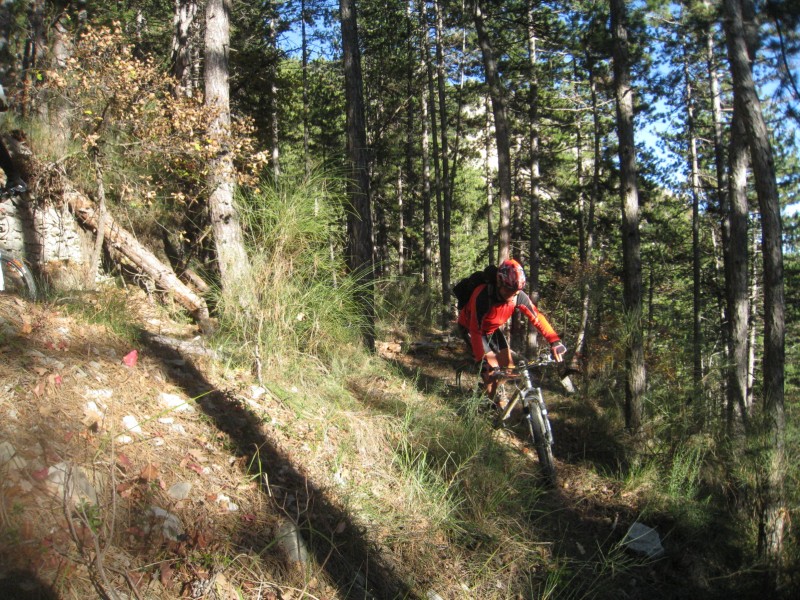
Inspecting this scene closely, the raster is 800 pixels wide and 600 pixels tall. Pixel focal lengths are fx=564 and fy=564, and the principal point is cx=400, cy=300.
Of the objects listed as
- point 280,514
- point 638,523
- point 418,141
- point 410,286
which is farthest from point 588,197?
point 280,514

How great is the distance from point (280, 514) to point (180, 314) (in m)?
3.97

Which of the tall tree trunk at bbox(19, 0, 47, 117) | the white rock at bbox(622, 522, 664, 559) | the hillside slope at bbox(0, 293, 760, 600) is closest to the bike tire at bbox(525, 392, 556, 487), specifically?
the hillside slope at bbox(0, 293, 760, 600)

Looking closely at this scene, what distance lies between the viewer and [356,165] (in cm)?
851

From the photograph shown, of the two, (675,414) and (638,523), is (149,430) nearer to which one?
(638,523)

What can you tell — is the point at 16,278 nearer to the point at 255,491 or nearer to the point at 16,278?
the point at 16,278

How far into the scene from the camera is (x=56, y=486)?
3277mm

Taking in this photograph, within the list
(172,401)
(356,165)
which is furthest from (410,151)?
(172,401)

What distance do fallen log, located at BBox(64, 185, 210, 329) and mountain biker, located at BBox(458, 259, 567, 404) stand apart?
3427 mm

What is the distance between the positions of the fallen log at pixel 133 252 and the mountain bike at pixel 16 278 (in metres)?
1.59

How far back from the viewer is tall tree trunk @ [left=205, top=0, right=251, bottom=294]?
6.20m

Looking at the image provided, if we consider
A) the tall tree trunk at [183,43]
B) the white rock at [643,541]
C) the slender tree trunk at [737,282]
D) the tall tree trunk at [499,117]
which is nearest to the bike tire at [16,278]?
the tall tree trunk at [183,43]

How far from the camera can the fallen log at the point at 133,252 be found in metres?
7.27

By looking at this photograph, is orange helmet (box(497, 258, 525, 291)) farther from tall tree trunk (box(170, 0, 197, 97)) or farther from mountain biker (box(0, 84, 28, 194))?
tall tree trunk (box(170, 0, 197, 97))

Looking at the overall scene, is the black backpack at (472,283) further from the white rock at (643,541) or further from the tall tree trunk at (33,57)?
the tall tree trunk at (33,57)
